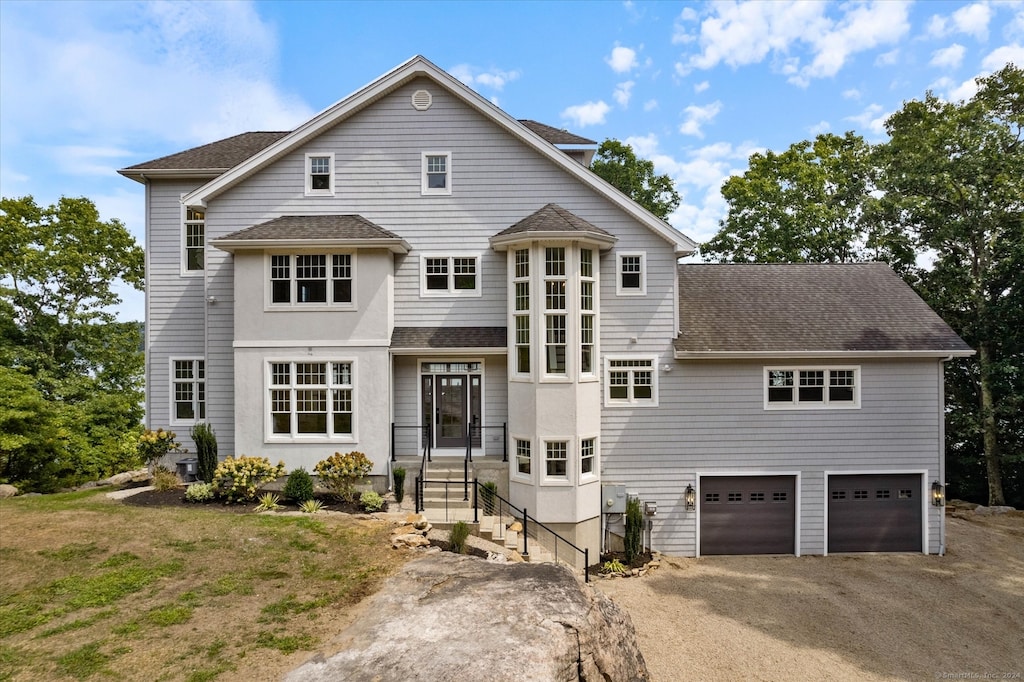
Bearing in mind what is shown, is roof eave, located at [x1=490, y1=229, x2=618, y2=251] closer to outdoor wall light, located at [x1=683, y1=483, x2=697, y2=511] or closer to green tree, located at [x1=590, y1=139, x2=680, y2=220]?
outdoor wall light, located at [x1=683, y1=483, x2=697, y2=511]

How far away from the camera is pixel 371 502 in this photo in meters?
12.0

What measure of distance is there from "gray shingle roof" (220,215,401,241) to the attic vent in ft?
11.3

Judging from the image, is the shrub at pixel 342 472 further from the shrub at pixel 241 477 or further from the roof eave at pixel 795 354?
the roof eave at pixel 795 354

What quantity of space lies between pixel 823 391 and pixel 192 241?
1830 cm

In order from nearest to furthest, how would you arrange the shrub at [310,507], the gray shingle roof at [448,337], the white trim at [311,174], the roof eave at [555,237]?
the shrub at [310,507], the roof eave at [555,237], the gray shingle roof at [448,337], the white trim at [311,174]

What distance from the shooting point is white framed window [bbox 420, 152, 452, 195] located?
14508 mm

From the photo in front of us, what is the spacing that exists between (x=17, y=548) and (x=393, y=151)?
1158 centimetres

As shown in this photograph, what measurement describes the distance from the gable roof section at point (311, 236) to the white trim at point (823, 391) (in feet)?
34.3

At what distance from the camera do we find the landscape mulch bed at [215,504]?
12.0 m

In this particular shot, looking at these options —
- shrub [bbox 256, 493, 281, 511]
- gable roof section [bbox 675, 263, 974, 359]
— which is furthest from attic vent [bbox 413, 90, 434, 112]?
shrub [bbox 256, 493, 281, 511]

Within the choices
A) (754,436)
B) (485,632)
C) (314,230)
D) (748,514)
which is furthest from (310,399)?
(748,514)

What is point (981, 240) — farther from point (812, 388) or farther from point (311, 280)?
point (311, 280)

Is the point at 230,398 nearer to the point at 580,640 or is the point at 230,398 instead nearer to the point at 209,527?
the point at 209,527

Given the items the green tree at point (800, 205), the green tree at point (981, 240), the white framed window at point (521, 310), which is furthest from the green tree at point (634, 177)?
the white framed window at point (521, 310)
